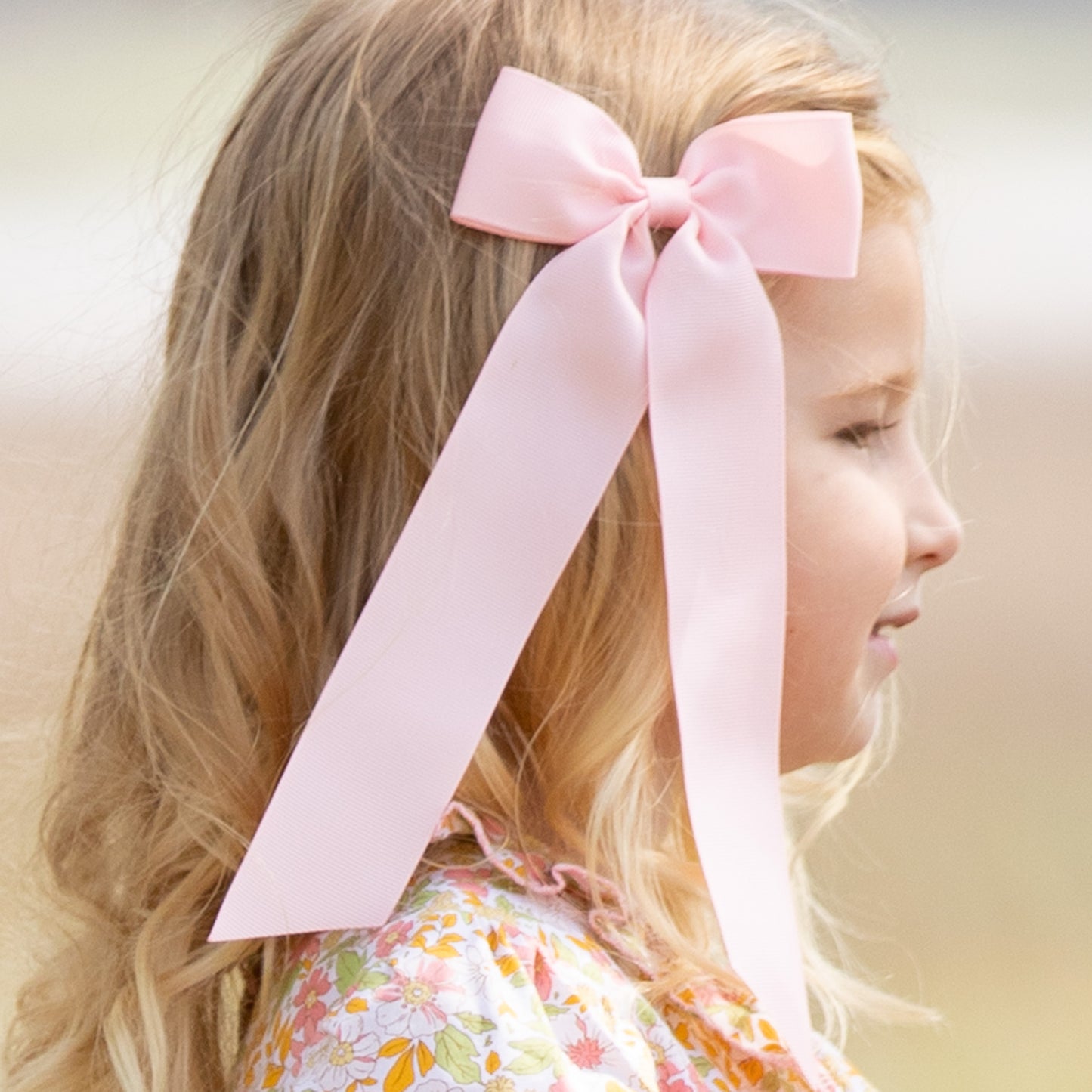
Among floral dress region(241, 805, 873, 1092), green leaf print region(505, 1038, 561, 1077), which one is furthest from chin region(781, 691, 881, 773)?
green leaf print region(505, 1038, 561, 1077)

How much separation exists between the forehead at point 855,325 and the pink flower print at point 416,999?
10.4 inches

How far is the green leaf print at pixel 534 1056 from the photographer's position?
1.91 feet

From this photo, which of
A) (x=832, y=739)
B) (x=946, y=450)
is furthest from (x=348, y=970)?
(x=946, y=450)

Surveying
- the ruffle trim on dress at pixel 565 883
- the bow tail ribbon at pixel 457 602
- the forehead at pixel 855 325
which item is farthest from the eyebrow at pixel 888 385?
the ruffle trim on dress at pixel 565 883

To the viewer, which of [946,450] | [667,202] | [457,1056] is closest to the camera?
[457,1056]

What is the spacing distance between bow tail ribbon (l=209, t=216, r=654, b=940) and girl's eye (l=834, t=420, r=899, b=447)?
Answer: 0.11 meters

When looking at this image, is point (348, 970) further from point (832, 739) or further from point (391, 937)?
point (832, 739)

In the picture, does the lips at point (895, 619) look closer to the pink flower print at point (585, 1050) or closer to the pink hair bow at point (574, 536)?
the pink hair bow at point (574, 536)

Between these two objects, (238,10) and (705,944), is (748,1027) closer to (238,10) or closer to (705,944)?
(705,944)

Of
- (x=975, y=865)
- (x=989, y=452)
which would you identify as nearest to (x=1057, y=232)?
(x=989, y=452)

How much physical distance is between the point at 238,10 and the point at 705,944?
0.88 meters

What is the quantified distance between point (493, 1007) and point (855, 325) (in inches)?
12.0

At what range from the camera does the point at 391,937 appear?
0.63 metres

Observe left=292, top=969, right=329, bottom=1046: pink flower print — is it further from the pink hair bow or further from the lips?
the lips
